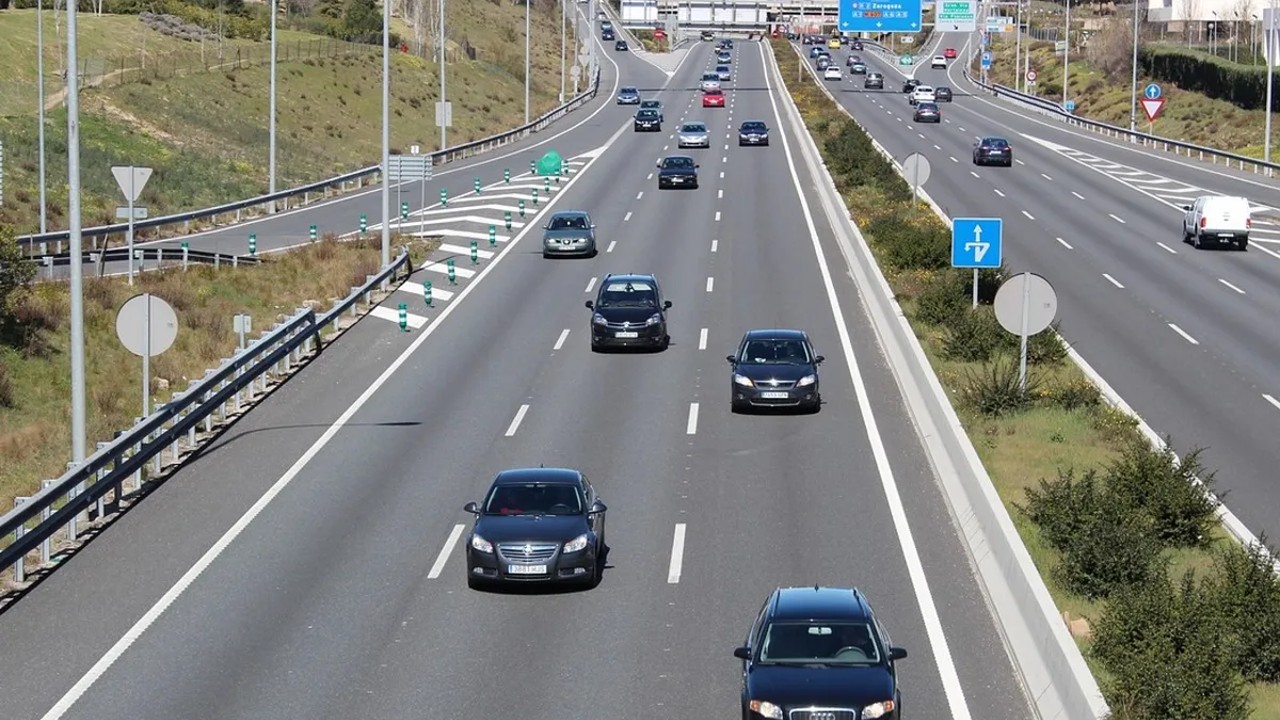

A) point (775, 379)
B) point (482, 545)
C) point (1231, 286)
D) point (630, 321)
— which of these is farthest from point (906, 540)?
point (1231, 286)

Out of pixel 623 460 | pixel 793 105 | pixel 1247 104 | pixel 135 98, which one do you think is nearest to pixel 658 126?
pixel 793 105

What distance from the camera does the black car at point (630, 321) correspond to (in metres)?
38.8

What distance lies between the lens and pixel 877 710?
15.6 meters

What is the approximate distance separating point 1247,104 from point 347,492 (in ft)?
313

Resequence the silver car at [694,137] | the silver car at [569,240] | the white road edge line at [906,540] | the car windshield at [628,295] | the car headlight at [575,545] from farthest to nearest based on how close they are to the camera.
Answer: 1. the silver car at [694,137]
2. the silver car at [569,240]
3. the car windshield at [628,295]
4. the car headlight at [575,545]
5. the white road edge line at [906,540]

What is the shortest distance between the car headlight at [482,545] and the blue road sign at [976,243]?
52.1 feet

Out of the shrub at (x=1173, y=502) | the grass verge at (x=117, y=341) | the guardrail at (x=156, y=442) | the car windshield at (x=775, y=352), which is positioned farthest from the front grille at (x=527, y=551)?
the grass verge at (x=117, y=341)

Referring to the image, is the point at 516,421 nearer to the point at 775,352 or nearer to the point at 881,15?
the point at 775,352

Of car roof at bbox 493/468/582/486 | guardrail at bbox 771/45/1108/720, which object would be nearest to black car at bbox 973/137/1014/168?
guardrail at bbox 771/45/1108/720

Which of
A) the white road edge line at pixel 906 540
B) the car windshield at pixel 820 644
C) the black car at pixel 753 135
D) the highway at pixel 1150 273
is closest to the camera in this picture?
the car windshield at pixel 820 644

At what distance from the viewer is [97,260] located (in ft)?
172

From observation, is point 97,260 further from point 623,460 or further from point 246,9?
point 246,9

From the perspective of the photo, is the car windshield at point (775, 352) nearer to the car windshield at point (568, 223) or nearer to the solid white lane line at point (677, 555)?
the solid white lane line at point (677, 555)

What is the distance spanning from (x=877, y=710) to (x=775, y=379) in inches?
681
